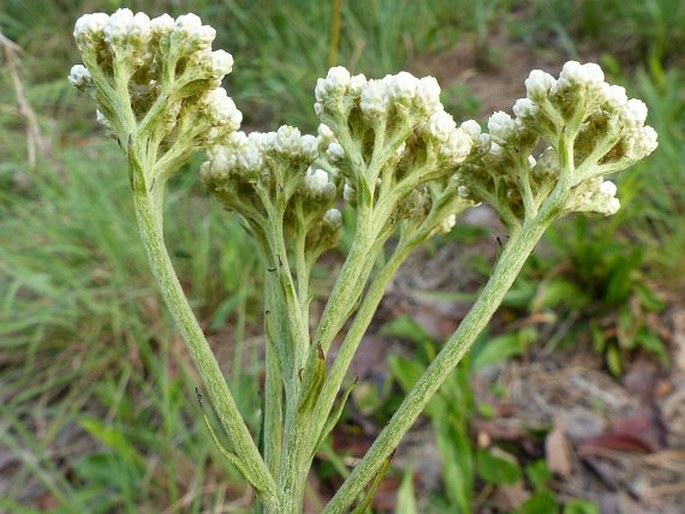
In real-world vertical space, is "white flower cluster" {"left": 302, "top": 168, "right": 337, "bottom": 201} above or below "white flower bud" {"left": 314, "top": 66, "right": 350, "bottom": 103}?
below

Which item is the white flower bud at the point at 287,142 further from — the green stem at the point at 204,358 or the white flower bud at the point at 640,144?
the white flower bud at the point at 640,144

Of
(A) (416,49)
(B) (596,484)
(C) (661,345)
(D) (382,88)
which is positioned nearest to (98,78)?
(D) (382,88)

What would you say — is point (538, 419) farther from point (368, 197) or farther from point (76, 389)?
point (368, 197)

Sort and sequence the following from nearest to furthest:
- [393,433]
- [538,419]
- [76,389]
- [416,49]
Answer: [393,433]
[538,419]
[76,389]
[416,49]

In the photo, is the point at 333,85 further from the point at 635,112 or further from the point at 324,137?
the point at 635,112

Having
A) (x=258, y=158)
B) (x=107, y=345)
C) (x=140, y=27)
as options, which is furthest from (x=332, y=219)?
(x=107, y=345)

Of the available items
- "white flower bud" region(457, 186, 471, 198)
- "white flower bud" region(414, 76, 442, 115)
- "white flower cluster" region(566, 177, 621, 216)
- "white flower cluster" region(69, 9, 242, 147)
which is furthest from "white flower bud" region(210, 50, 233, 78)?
"white flower cluster" region(566, 177, 621, 216)

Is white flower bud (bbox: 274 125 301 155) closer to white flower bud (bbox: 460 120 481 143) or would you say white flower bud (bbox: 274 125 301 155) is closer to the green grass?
white flower bud (bbox: 460 120 481 143)

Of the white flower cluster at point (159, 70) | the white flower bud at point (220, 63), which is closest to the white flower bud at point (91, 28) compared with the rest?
the white flower cluster at point (159, 70)
